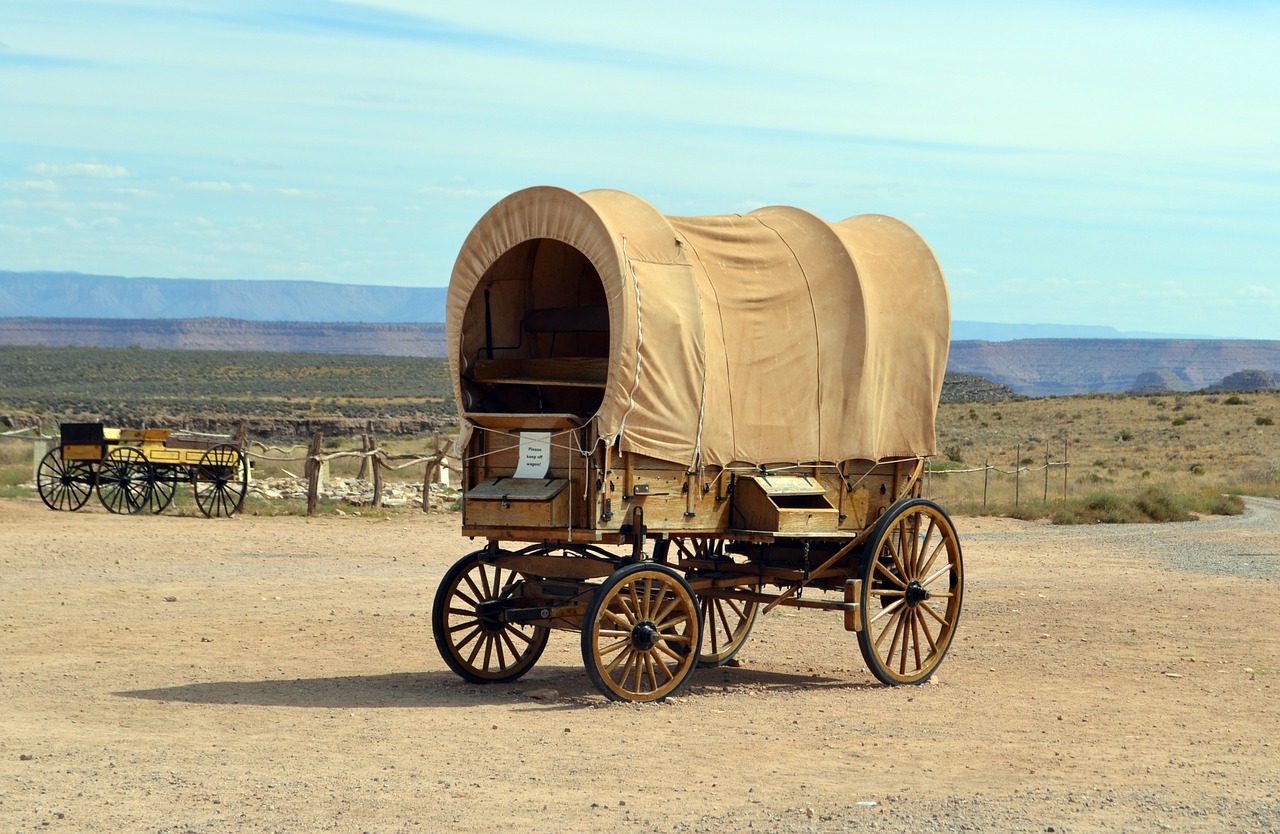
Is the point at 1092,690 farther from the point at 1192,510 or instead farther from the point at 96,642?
the point at 1192,510

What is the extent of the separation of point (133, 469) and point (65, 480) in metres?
1.00

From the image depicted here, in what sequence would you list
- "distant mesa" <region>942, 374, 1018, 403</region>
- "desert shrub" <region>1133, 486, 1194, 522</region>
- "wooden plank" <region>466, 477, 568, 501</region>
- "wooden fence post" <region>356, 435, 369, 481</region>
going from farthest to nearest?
1. "distant mesa" <region>942, 374, 1018, 403</region>
2. "wooden fence post" <region>356, 435, 369, 481</region>
3. "desert shrub" <region>1133, 486, 1194, 522</region>
4. "wooden plank" <region>466, 477, 568, 501</region>

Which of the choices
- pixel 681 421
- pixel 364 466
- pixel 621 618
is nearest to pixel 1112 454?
A: pixel 364 466

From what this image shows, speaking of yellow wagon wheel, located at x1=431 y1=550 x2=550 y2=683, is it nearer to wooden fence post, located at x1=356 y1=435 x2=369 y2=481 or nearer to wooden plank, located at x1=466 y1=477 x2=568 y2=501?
wooden plank, located at x1=466 y1=477 x2=568 y2=501

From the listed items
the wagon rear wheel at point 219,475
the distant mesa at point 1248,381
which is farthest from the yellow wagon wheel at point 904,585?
the distant mesa at point 1248,381

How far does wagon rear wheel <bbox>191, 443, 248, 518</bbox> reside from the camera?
76.2 ft

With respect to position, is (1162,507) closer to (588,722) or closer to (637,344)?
(637,344)

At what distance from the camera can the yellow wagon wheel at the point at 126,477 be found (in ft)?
75.7

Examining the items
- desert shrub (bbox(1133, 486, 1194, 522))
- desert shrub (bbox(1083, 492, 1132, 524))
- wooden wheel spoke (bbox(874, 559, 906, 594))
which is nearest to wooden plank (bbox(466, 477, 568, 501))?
wooden wheel spoke (bbox(874, 559, 906, 594))

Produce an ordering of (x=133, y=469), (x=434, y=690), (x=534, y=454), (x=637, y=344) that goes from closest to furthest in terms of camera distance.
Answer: (x=637, y=344), (x=534, y=454), (x=434, y=690), (x=133, y=469)

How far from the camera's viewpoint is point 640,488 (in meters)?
9.57

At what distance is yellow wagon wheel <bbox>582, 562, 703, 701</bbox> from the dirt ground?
21 cm

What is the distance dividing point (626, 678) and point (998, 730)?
2301 millimetres

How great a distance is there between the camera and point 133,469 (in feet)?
76.5
